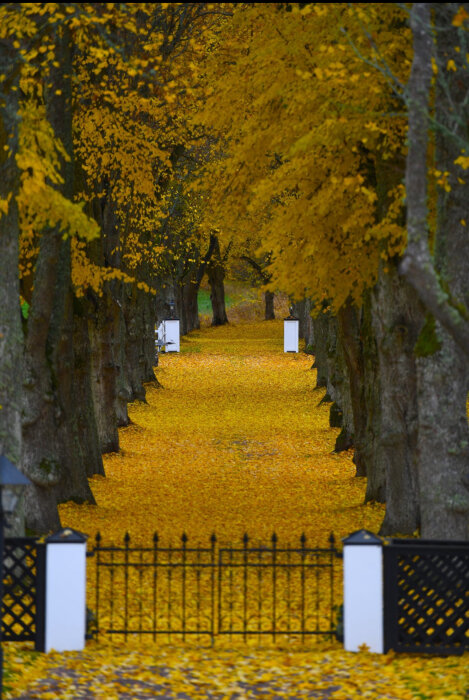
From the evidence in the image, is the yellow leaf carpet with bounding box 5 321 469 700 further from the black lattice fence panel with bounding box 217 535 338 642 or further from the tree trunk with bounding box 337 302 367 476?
the tree trunk with bounding box 337 302 367 476

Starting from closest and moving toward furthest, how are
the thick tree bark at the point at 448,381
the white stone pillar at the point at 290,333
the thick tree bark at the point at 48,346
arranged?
the thick tree bark at the point at 448,381, the thick tree bark at the point at 48,346, the white stone pillar at the point at 290,333

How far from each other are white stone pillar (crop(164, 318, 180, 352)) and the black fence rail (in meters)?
37.6

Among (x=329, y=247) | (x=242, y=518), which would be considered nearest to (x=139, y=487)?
(x=242, y=518)

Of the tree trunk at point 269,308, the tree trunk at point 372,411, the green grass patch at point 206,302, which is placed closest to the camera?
the tree trunk at point 372,411

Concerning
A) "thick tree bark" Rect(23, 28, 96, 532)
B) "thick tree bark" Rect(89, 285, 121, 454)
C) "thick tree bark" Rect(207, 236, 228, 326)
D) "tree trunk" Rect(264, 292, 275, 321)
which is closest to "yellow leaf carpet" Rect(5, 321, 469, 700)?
"thick tree bark" Rect(89, 285, 121, 454)

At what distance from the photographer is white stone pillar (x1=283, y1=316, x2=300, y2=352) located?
51.1 metres

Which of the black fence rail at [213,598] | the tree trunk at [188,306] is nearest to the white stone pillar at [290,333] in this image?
the tree trunk at [188,306]

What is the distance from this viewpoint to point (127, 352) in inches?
1350

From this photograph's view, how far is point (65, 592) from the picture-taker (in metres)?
10.7

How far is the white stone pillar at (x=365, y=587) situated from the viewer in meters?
10.7

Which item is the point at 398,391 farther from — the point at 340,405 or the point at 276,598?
the point at 340,405

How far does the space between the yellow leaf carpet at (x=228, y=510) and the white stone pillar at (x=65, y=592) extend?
8.9 inches

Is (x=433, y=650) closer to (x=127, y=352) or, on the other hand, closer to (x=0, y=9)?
Result: (x=0, y=9)

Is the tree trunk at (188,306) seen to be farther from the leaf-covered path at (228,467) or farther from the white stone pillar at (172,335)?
the leaf-covered path at (228,467)
